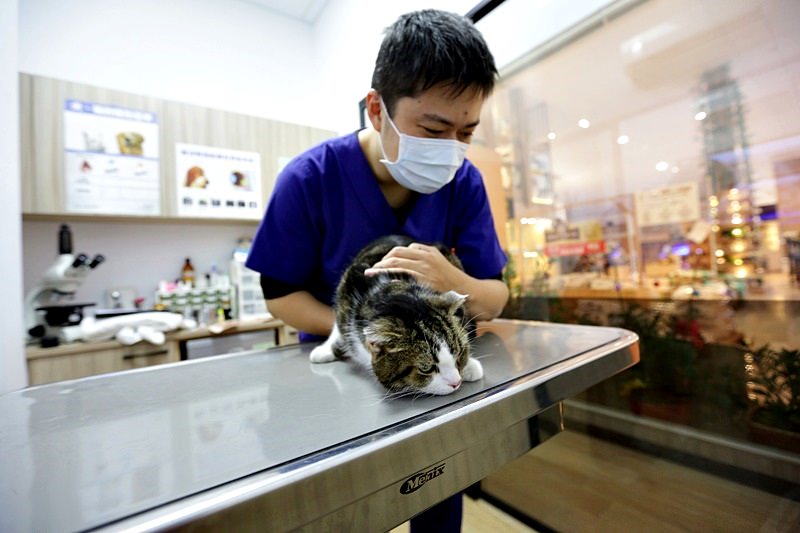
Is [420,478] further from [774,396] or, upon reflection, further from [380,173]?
[774,396]

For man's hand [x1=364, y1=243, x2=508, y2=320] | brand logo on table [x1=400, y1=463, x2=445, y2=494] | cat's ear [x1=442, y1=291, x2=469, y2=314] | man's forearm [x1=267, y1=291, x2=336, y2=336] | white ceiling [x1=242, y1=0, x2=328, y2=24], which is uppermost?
white ceiling [x1=242, y1=0, x2=328, y2=24]

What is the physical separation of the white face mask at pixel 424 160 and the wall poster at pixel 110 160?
179 cm

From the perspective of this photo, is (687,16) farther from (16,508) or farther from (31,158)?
(31,158)

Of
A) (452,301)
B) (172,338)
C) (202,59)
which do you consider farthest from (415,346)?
(202,59)

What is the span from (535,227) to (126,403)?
184cm

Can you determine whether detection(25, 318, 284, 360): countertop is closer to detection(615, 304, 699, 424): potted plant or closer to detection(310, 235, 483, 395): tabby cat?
detection(310, 235, 483, 395): tabby cat

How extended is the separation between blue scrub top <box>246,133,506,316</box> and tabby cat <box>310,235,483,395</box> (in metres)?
0.20

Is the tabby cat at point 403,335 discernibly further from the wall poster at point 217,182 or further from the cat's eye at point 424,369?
the wall poster at point 217,182

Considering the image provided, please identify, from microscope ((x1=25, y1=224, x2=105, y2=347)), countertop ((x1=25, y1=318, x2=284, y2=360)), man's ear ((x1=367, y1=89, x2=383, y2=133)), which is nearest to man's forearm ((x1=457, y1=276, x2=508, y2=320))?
man's ear ((x1=367, y1=89, x2=383, y2=133))

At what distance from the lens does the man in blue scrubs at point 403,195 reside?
2.52 ft

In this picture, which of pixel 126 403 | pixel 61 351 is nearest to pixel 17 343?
pixel 61 351

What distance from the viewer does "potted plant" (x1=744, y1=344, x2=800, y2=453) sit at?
109 centimetres

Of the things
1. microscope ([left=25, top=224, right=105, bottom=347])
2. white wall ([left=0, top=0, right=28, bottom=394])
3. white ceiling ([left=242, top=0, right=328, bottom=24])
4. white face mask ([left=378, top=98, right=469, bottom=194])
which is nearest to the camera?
white face mask ([left=378, top=98, right=469, bottom=194])

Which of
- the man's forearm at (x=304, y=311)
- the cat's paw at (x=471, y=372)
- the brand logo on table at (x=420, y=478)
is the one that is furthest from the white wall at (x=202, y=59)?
the brand logo on table at (x=420, y=478)
